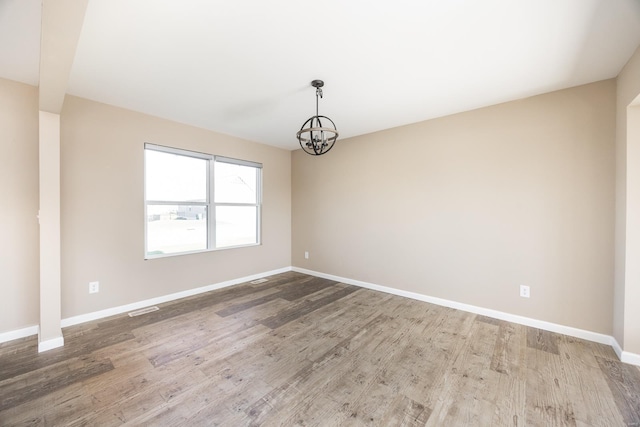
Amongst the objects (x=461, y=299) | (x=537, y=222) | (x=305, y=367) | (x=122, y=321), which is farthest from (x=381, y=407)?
(x=122, y=321)

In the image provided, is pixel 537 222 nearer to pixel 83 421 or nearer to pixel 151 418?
pixel 151 418

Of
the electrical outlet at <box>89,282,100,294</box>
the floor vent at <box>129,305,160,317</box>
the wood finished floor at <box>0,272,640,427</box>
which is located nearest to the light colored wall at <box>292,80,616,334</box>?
the wood finished floor at <box>0,272,640,427</box>

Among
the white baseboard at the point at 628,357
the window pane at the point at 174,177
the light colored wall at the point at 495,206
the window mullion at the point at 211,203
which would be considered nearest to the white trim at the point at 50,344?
the window pane at the point at 174,177

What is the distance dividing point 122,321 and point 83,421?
1555 millimetres

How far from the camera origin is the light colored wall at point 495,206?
2.49 metres

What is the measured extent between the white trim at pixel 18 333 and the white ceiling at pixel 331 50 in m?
2.41

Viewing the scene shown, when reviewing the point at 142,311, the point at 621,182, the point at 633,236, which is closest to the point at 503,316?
the point at 633,236

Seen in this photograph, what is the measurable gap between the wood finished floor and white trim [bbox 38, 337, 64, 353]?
5 cm

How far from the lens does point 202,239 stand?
3.99 metres

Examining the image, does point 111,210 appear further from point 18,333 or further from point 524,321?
point 524,321

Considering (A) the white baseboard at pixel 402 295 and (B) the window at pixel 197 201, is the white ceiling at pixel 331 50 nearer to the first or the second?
(B) the window at pixel 197 201

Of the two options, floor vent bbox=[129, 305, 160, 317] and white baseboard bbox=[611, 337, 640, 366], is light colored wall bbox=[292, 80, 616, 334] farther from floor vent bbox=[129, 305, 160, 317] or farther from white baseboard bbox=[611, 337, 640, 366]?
floor vent bbox=[129, 305, 160, 317]

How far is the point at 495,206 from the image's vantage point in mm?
3010

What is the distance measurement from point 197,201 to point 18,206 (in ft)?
5.77
